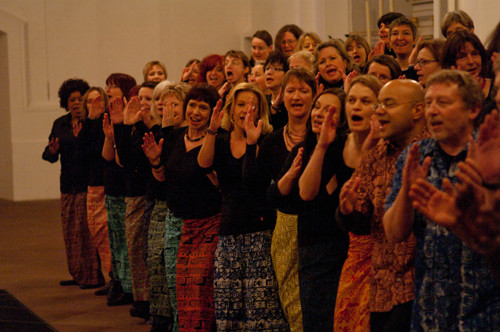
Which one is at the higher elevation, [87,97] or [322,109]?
[87,97]

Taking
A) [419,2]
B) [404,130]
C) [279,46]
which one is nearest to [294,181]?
[404,130]

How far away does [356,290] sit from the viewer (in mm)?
3775

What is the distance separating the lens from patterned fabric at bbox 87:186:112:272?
736cm

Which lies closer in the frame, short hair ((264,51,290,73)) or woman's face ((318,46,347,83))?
woman's face ((318,46,347,83))

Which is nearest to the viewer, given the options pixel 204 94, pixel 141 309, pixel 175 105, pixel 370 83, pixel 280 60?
pixel 370 83

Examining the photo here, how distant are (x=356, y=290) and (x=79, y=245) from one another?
4.45 meters

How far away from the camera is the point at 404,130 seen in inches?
137

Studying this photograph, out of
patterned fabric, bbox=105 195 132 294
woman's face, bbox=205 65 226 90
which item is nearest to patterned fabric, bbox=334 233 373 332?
patterned fabric, bbox=105 195 132 294

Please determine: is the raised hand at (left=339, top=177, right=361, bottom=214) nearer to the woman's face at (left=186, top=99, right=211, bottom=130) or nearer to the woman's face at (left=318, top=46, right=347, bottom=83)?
the woman's face at (left=186, top=99, right=211, bottom=130)

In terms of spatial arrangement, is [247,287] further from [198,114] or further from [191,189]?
[198,114]

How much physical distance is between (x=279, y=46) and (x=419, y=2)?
405cm

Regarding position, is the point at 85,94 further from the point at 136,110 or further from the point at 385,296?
the point at 385,296

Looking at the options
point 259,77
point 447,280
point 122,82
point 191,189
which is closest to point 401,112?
point 447,280

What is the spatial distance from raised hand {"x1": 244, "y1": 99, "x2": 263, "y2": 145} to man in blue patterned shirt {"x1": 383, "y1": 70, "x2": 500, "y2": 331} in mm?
1630
